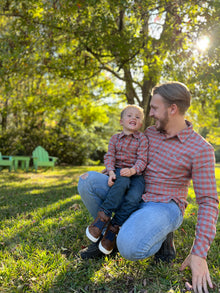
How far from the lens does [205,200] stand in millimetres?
2012

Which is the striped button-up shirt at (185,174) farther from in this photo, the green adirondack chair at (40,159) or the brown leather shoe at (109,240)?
the green adirondack chair at (40,159)

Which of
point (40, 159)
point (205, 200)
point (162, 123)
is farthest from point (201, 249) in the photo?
point (40, 159)

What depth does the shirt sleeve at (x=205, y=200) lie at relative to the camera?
6.22 ft

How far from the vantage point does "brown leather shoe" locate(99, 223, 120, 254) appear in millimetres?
2184

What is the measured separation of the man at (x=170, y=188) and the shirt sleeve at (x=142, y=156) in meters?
0.05

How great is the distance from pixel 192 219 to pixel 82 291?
2.15m

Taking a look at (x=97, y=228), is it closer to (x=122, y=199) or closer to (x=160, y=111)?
(x=122, y=199)

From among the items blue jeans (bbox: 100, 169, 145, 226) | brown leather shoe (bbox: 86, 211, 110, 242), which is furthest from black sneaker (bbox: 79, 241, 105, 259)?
blue jeans (bbox: 100, 169, 145, 226)

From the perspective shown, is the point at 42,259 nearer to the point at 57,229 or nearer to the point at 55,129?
the point at 57,229

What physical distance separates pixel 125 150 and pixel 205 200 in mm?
924

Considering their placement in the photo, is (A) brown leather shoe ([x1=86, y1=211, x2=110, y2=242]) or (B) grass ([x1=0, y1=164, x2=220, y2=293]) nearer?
(B) grass ([x1=0, y1=164, x2=220, y2=293])

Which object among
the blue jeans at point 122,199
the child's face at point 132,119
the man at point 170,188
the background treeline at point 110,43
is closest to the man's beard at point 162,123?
the man at point 170,188

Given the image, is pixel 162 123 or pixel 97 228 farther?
pixel 162 123

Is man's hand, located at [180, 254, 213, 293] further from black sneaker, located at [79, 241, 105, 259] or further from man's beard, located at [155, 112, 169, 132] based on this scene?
man's beard, located at [155, 112, 169, 132]
